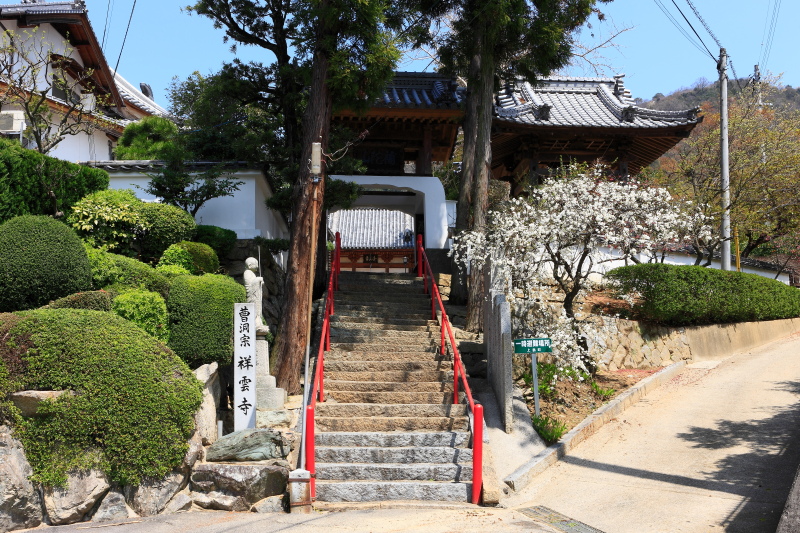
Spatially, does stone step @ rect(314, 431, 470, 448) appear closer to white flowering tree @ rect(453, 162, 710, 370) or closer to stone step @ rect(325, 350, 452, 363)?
stone step @ rect(325, 350, 452, 363)

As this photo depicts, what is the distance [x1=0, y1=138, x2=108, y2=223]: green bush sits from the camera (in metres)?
11.0

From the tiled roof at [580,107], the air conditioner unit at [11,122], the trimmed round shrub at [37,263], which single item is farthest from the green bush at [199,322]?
the tiled roof at [580,107]

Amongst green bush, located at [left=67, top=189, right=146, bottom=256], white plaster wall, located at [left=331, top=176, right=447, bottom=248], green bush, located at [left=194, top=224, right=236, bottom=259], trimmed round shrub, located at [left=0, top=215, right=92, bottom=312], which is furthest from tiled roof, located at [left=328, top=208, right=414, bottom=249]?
trimmed round shrub, located at [left=0, top=215, right=92, bottom=312]

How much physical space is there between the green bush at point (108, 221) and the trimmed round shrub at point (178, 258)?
75cm

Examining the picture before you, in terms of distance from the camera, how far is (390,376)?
1230 centimetres

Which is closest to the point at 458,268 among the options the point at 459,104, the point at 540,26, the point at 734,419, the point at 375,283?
the point at 375,283

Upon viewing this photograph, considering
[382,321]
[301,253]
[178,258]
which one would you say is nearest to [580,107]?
[382,321]

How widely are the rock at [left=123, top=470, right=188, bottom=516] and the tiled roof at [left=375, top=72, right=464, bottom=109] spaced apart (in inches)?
478

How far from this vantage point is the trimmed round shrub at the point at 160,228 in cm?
1291

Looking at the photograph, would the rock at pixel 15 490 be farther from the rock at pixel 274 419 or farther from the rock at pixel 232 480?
the rock at pixel 274 419

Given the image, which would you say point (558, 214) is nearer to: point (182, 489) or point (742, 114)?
point (182, 489)

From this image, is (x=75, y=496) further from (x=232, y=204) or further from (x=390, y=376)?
(x=232, y=204)

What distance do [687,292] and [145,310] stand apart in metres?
12.1

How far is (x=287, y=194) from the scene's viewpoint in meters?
15.0
